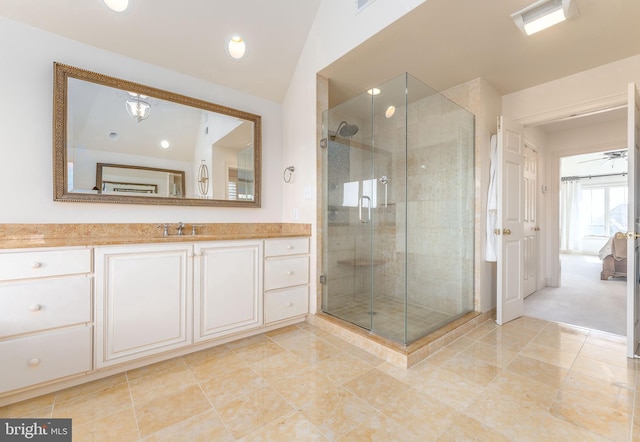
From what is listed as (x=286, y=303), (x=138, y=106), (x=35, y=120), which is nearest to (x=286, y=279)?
(x=286, y=303)

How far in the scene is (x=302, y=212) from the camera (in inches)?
112

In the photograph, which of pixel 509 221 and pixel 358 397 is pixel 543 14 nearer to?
pixel 509 221

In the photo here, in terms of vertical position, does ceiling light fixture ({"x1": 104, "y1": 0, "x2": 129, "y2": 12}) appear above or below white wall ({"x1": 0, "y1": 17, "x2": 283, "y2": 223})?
above

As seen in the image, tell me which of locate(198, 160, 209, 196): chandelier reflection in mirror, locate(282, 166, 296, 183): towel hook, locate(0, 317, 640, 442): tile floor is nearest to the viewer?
locate(0, 317, 640, 442): tile floor

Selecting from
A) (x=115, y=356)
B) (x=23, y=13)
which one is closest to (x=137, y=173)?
(x=23, y=13)

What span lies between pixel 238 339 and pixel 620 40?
3801 mm

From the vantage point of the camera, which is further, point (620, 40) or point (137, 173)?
point (137, 173)

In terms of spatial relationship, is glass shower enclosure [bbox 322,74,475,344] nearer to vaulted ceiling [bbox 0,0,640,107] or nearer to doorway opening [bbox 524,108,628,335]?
vaulted ceiling [bbox 0,0,640,107]

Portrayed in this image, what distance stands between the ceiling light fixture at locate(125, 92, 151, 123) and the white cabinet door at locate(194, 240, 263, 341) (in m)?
1.20

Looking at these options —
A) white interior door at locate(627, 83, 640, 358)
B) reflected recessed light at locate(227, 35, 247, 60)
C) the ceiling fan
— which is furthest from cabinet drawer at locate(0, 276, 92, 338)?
the ceiling fan

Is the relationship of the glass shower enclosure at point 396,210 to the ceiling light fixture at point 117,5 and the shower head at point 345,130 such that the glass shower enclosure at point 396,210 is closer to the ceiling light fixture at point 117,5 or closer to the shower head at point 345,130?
the shower head at point 345,130

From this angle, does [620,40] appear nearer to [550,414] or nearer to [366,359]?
[550,414]

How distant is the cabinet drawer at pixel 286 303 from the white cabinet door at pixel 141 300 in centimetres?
66

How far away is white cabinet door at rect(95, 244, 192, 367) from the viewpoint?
1713 millimetres
